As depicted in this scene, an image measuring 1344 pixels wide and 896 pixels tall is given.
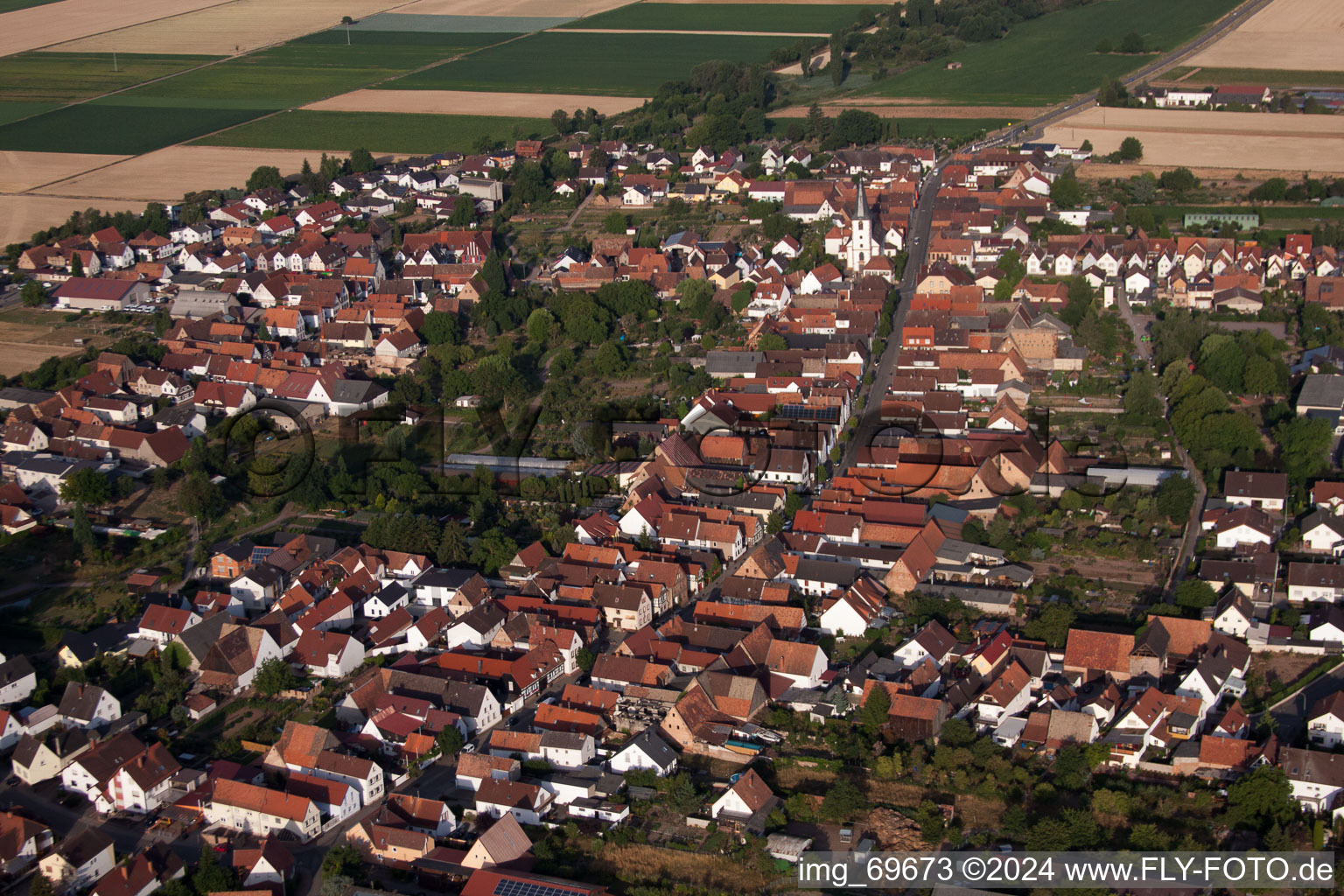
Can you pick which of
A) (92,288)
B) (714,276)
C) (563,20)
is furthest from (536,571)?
(563,20)

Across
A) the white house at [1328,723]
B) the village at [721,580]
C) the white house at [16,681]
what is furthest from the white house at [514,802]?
the white house at [1328,723]

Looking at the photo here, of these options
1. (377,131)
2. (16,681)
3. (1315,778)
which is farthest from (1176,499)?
(377,131)

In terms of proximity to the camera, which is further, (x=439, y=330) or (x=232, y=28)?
(x=232, y=28)

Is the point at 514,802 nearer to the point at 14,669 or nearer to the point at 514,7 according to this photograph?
the point at 14,669

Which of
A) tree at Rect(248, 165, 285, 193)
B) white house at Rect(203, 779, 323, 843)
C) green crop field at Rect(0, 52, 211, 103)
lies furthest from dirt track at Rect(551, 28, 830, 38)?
white house at Rect(203, 779, 323, 843)

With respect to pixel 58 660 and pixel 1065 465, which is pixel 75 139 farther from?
pixel 1065 465

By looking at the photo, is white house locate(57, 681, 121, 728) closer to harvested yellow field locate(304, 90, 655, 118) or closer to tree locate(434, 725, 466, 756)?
tree locate(434, 725, 466, 756)
